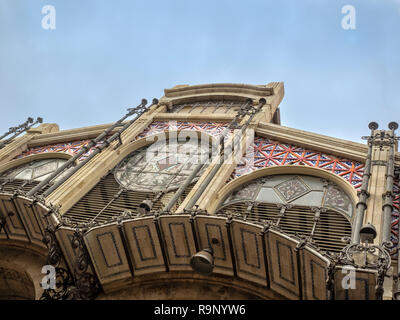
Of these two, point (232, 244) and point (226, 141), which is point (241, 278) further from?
point (226, 141)

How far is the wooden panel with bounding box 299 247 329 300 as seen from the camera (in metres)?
8.58

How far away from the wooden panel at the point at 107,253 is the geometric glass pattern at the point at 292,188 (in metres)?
5.36

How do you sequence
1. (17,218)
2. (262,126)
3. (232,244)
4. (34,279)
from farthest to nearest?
(262,126), (17,218), (34,279), (232,244)

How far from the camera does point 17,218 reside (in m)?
13.4

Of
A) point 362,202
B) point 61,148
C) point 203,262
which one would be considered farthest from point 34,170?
point 362,202

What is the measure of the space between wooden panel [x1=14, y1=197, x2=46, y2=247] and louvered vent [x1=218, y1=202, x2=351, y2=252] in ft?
18.3

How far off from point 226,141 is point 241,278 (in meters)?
6.98

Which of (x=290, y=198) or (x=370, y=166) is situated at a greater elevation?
(x=370, y=166)

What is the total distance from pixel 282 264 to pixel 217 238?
1.70 metres

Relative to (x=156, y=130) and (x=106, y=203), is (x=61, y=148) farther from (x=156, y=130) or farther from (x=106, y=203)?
(x=106, y=203)

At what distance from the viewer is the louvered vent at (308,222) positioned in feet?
36.8

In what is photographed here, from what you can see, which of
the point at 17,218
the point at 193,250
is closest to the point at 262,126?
the point at 193,250

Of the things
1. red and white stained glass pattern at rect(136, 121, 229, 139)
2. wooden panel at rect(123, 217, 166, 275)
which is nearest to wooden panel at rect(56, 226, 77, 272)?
wooden panel at rect(123, 217, 166, 275)
